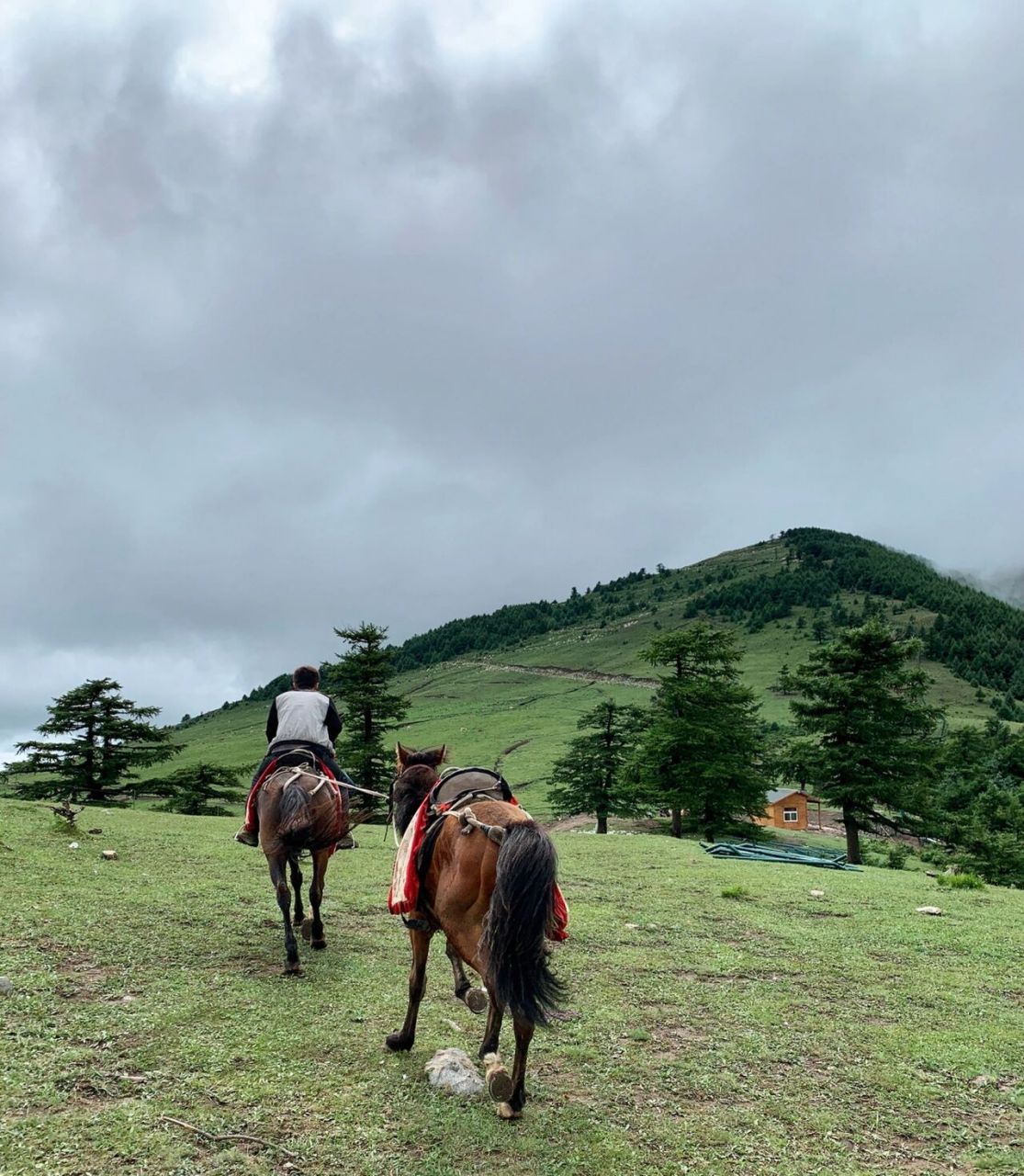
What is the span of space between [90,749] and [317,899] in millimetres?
34744

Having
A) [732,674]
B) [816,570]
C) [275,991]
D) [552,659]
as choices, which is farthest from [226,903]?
[816,570]

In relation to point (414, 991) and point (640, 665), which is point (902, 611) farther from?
point (414, 991)

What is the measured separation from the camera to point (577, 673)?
477 feet

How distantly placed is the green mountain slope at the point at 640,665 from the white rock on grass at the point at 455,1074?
48644 millimetres

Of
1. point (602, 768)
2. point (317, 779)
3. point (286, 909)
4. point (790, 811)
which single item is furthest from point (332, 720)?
point (790, 811)

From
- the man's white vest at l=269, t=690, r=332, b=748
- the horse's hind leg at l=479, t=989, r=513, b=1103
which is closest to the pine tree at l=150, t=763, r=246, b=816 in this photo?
the man's white vest at l=269, t=690, r=332, b=748

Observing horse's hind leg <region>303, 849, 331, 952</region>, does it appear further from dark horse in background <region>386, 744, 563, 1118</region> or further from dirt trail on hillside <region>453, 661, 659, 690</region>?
dirt trail on hillside <region>453, 661, 659, 690</region>

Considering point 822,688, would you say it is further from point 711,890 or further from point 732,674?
point 711,890

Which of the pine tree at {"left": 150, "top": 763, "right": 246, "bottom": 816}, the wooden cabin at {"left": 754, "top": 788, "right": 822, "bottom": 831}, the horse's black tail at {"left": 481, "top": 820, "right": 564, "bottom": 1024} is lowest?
the wooden cabin at {"left": 754, "top": 788, "right": 822, "bottom": 831}

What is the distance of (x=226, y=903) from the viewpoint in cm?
952

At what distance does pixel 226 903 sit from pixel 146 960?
8.99 ft

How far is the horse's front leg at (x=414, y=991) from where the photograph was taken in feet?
17.3

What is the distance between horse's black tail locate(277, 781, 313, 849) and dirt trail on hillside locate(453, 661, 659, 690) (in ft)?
366

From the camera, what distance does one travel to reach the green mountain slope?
94.3 meters
